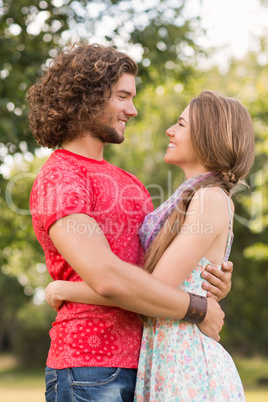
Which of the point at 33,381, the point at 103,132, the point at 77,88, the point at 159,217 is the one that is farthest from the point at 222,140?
the point at 33,381

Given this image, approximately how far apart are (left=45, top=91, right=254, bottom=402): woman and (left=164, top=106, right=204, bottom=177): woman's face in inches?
2.1

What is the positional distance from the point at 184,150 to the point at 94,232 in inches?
35.0

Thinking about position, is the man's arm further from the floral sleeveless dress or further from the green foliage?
the green foliage

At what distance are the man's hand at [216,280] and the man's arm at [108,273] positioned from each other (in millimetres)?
307

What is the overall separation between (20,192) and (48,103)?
6.77 meters

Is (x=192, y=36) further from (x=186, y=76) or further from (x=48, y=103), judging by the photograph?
(x=48, y=103)

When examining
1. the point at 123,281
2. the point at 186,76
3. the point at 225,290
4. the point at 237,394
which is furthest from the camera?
the point at 186,76

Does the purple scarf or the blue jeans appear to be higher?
the purple scarf

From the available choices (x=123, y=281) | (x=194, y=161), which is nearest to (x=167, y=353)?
(x=123, y=281)

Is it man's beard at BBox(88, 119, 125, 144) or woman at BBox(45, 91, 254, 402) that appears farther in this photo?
man's beard at BBox(88, 119, 125, 144)

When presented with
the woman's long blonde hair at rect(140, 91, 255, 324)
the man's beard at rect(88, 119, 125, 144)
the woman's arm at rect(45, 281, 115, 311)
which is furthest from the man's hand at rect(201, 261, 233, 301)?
the man's beard at rect(88, 119, 125, 144)

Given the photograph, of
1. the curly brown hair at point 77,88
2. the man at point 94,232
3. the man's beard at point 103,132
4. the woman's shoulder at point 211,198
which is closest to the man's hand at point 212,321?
the man at point 94,232

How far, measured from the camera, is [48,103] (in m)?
2.76

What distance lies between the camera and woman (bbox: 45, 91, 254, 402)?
238cm
